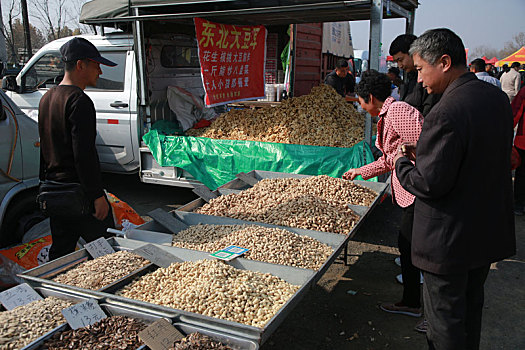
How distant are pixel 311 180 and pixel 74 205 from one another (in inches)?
91.0

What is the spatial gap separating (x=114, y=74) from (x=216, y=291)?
188 inches

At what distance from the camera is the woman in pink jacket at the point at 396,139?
2973 mm

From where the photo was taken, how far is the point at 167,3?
5473 millimetres

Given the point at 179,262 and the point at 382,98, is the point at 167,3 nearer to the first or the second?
the point at 382,98

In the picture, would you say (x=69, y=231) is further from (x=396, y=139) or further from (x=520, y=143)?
(x=520, y=143)

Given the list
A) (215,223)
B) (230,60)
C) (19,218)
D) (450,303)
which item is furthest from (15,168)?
(230,60)

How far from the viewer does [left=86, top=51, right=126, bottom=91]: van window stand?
6137mm

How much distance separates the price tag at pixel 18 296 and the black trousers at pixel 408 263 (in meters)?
2.48

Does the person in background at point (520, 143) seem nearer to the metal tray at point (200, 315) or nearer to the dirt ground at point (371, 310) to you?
the dirt ground at point (371, 310)

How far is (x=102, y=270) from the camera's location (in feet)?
8.98

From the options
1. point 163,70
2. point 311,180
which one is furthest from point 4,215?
point 163,70

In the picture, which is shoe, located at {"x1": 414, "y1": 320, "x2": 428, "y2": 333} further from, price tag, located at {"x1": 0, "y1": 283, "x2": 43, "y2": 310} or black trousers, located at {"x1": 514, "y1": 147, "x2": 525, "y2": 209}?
black trousers, located at {"x1": 514, "y1": 147, "x2": 525, "y2": 209}

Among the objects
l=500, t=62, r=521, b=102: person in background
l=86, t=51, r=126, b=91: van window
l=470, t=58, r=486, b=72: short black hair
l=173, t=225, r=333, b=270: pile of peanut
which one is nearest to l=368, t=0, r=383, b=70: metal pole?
l=173, t=225, r=333, b=270: pile of peanut

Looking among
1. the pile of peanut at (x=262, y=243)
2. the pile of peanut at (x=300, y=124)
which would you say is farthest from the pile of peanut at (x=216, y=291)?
the pile of peanut at (x=300, y=124)
